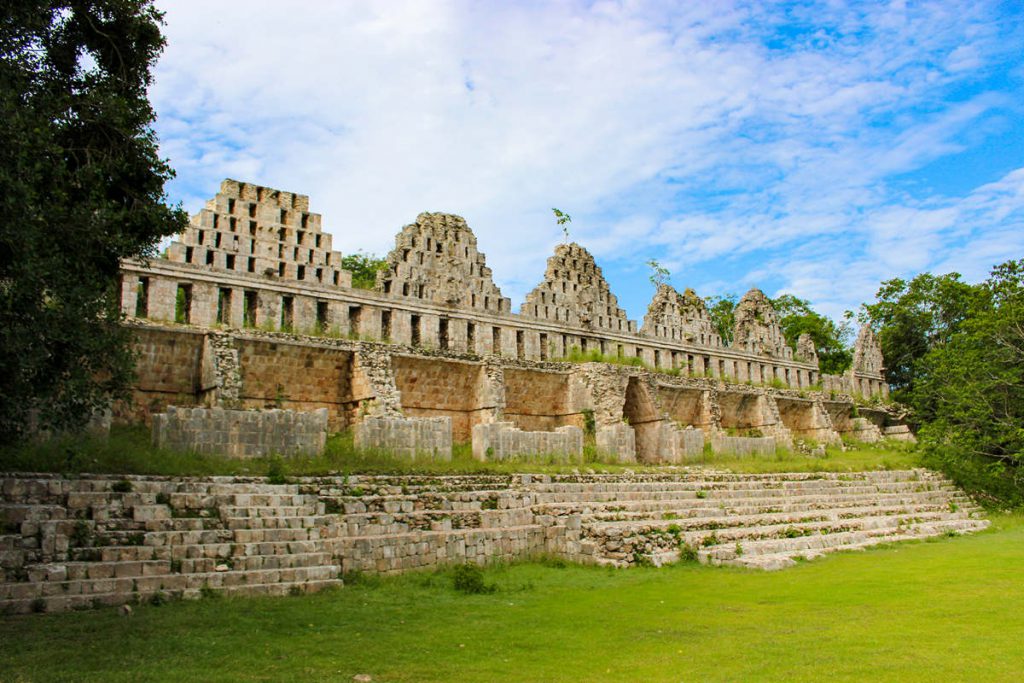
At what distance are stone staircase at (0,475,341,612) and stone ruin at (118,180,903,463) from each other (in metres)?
3.88

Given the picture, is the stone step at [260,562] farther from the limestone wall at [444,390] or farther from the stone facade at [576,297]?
the stone facade at [576,297]

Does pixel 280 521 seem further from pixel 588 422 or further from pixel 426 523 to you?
pixel 588 422

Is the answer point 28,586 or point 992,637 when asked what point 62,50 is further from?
point 992,637

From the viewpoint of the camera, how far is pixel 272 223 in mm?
24812

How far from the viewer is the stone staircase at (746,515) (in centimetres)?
1430

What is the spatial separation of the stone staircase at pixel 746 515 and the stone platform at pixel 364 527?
0.04 m

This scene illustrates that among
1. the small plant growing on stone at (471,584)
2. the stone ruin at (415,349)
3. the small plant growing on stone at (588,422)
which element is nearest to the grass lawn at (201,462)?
the stone ruin at (415,349)

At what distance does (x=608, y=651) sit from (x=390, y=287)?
2116 centimetres

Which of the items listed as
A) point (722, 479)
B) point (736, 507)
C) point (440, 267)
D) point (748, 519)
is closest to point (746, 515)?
point (748, 519)

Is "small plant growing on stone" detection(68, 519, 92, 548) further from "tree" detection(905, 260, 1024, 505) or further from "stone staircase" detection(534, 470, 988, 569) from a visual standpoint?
"tree" detection(905, 260, 1024, 505)

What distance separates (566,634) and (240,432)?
30.9 ft

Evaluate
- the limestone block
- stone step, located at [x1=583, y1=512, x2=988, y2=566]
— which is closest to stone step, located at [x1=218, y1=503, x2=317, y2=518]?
stone step, located at [x1=583, y1=512, x2=988, y2=566]

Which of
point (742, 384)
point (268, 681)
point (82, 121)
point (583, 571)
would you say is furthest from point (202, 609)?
point (742, 384)

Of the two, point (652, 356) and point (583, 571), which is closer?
point (583, 571)
